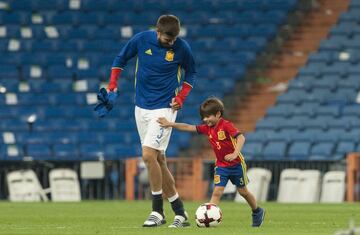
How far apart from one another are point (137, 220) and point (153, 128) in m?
2.23

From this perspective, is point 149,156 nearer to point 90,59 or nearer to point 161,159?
point 161,159

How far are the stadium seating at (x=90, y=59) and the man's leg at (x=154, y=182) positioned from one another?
40.1 ft

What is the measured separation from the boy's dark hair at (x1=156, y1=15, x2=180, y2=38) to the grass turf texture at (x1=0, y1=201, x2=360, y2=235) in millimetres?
2026

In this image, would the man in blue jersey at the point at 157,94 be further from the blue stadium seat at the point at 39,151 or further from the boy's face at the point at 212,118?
the blue stadium seat at the point at 39,151

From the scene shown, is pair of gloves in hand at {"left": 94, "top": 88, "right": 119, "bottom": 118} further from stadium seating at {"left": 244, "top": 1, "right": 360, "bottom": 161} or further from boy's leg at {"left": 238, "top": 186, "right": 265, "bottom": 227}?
stadium seating at {"left": 244, "top": 1, "right": 360, "bottom": 161}

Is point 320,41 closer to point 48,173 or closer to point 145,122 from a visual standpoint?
point 48,173

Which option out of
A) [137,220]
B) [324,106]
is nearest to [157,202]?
[137,220]

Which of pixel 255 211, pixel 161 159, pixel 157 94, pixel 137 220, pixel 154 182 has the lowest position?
pixel 137 220

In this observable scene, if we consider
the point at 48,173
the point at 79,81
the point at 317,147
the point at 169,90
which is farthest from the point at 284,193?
the point at 169,90

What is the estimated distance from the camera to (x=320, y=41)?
2856 cm

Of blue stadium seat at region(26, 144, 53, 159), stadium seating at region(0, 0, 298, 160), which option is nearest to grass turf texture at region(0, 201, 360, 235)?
blue stadium seat at region(26, 144, 53, 159)

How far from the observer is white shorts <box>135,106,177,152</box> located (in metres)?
12.6

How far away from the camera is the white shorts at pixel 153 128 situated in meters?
12.6

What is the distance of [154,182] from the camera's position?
12641mm
